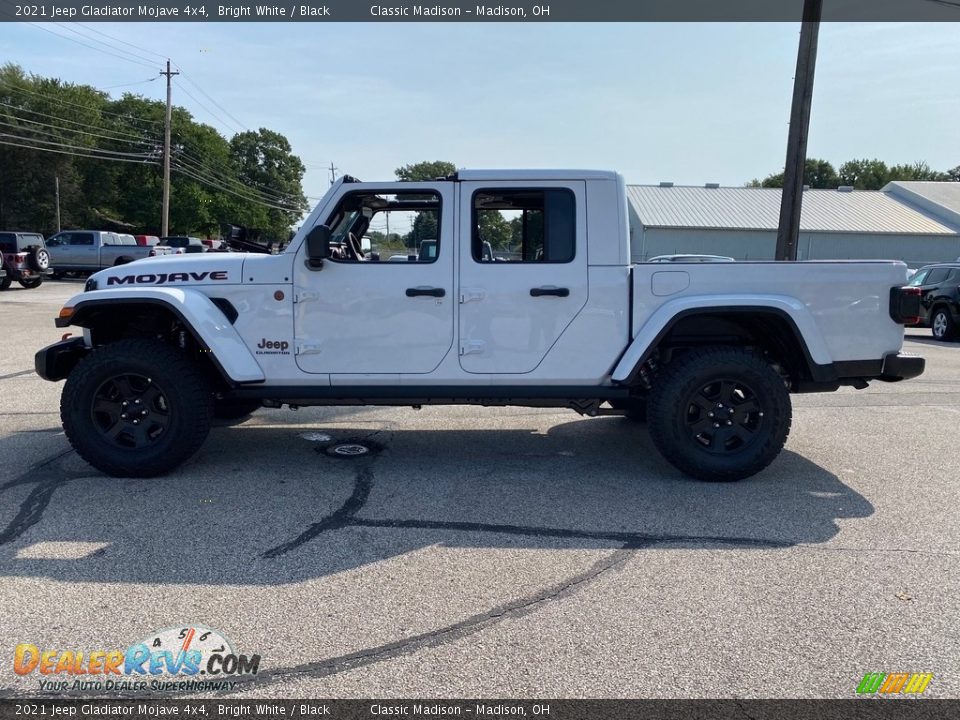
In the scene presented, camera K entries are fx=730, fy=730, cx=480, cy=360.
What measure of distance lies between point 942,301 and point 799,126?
527 cm

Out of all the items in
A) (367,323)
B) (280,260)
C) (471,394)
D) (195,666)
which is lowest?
(195,666)

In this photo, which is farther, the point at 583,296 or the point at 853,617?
the point at 583,296

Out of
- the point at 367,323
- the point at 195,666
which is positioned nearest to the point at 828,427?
the point at 367,323

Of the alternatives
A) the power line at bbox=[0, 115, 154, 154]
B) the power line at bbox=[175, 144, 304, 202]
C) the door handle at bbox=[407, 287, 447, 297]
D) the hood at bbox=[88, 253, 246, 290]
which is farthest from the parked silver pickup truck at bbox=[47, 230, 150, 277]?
the power line at bbox=[175, 144, 304, 202]

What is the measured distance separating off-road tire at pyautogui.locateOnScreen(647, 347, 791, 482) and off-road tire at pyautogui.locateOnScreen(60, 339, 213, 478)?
320 centimetres

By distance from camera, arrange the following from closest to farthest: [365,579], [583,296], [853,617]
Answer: [853,617] < [365,579] < [583,296]

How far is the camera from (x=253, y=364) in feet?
16.7

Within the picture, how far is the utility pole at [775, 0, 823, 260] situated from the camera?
1339 centimetres

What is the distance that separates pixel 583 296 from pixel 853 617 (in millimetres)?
2593

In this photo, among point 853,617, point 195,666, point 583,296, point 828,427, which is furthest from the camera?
point 828,427

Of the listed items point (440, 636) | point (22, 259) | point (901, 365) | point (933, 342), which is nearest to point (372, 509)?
point (440, 636)

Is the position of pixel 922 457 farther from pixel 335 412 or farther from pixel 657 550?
pixel 335 412

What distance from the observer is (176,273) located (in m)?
5.16

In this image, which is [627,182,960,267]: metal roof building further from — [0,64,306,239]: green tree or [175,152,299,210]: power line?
[175,152,299,210]: power line
